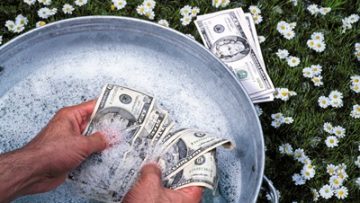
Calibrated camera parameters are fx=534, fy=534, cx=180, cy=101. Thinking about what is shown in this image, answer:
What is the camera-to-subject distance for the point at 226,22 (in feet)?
7.14

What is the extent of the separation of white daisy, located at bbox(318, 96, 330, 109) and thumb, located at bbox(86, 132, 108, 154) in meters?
0.85

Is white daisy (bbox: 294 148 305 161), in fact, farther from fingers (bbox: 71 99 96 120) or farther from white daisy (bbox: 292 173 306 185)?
fingers (bbox: 71 99 96 120)

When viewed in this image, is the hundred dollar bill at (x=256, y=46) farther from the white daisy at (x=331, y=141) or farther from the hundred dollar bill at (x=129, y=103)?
the hundred dollar bill at (x=129, y=103)

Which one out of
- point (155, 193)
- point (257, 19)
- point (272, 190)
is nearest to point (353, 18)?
point (257, 19)

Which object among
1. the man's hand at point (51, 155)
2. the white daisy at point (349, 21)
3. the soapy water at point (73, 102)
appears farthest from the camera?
the white daisy at point (349, 21)

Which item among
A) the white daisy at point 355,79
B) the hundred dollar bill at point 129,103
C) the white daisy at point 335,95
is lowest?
the white daisy at point 335,95

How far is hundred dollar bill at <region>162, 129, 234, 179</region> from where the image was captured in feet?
5.26

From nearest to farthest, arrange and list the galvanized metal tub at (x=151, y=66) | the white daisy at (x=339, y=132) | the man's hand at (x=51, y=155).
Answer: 1. the man's hand at (x=51, y=155)
2. the galvanized metal tub at (x=151, y=66)
3. the white daisy at (x=339, y=132)

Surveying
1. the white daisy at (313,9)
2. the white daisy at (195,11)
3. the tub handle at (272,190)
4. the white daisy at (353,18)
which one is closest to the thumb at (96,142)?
the tub handle at (272,190)

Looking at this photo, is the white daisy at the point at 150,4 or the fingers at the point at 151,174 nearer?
the fingers at the point at 151,174

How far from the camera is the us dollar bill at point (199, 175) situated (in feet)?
5.15

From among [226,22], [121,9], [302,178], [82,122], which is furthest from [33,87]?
[302,178]

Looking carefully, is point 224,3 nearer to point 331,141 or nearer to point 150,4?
point 150,4

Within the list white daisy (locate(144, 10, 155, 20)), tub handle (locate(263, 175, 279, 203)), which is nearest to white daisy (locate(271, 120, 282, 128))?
tub handle (locate(263, 175, 279, 203))
